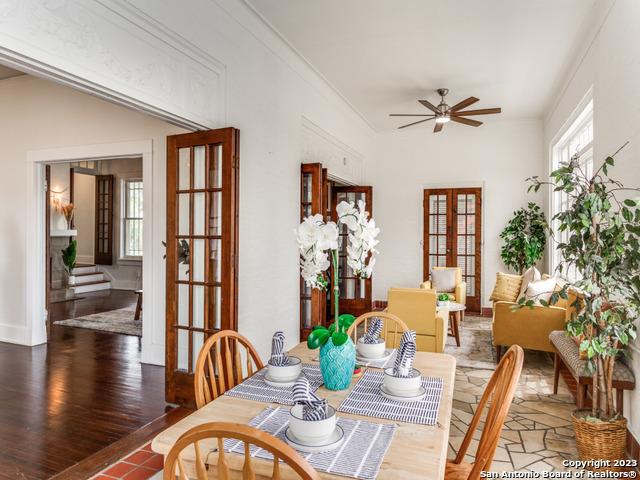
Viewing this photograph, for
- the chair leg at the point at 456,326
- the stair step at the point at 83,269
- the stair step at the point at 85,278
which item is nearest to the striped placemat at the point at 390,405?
the chair leg at the point at 456,326

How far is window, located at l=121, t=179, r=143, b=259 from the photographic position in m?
10.7

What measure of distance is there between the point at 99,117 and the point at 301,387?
4.69m

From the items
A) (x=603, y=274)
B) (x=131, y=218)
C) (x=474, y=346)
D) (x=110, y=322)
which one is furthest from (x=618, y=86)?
(x=131, y=218)

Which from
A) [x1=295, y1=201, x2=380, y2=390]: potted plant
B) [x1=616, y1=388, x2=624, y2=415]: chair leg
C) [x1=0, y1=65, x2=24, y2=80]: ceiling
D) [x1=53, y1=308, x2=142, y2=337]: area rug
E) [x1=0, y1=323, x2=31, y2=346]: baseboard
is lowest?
[x1=53, y1=308, x2=142, y2=337]: area rug

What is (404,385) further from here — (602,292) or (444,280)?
(444,280)

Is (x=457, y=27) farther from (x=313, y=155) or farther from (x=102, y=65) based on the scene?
(x=102, y=65)

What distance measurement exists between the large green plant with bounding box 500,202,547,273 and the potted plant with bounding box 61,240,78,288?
8454 mm

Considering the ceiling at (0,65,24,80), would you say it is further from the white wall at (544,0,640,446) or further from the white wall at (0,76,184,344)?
the white wall at (544,0,640,446)

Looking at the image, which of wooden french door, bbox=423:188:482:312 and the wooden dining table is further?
wooden french door, bbox=423:188:482:312

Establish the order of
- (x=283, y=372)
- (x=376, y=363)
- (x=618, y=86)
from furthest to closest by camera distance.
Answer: (x=618, y=86), (x=376, y=363), (x=283, y=372)

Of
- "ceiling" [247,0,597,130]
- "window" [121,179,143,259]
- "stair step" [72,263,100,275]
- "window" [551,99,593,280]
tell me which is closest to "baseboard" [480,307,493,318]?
"window" [551,99,593,280]

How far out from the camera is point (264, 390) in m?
1.86

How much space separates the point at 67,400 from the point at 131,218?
7.77m

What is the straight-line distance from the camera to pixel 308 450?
1.33 m
